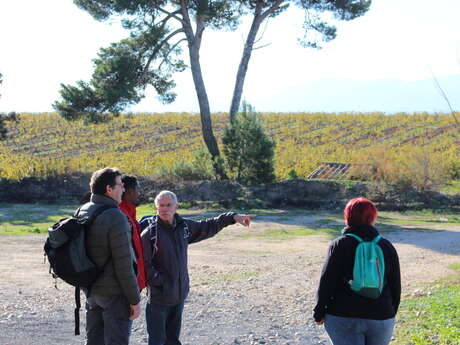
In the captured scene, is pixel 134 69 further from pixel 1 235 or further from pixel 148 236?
pixel 148 236

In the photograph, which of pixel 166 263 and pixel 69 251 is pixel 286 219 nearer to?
pixel 166 263

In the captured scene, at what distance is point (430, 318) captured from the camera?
291 inches

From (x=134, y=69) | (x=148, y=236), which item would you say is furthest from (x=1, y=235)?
(x=148, y=236)

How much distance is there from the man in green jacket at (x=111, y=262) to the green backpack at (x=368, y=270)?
158 centimetres

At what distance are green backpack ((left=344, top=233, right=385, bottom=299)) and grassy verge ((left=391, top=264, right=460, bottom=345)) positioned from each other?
9.58 feet

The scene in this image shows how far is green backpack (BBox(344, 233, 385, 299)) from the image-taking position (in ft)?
13.4

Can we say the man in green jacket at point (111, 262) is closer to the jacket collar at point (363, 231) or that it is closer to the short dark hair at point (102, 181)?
the short dark hair at point (102, 181)

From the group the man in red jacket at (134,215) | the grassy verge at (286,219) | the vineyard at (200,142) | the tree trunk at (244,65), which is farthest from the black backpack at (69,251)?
the tree trunk at (244,65)

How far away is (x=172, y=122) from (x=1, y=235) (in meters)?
32.8

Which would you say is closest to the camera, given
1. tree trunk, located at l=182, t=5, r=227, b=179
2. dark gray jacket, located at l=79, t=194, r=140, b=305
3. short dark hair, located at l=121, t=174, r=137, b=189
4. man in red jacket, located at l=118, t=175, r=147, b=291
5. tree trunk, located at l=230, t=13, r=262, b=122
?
dark gray jacket, located at l=79, t=194, r=140, b=305

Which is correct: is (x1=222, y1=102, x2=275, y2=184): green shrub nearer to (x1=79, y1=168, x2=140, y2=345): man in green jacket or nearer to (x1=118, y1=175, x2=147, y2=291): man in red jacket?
(x1=118, y1=175, x2=147, y2=291): man in red jacket

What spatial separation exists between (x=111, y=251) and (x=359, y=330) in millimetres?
1815

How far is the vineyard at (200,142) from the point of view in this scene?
24.2 meters

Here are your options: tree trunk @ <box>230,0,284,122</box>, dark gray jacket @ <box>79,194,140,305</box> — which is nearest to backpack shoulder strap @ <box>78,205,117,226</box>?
dark gray jacket @ <box>79,194,140,305</box>
